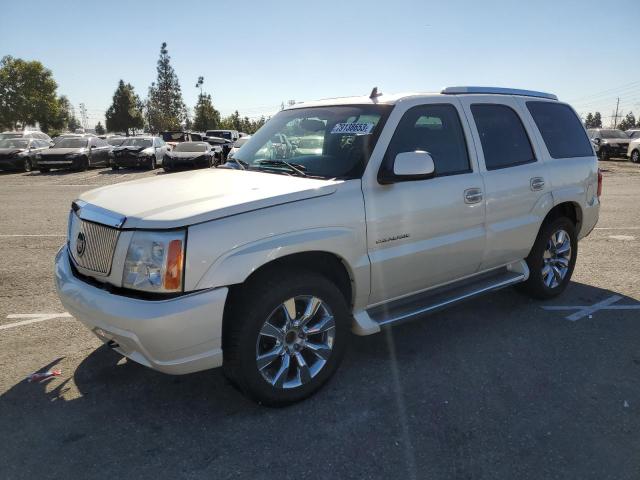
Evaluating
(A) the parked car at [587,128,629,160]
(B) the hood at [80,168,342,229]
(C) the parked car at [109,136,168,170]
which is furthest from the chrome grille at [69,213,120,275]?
(A) the parked car at [587,128,629,160]

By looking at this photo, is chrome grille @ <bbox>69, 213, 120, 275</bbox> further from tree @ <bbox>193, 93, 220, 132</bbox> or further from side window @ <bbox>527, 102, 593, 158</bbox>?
tree @ <bbox>193, 93, 220, 132</bbox>

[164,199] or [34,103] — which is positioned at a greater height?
[34,103]

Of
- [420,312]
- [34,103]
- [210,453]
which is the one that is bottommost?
[210,453]

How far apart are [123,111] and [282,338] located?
10005 cm

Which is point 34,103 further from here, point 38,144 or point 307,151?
point 307,151

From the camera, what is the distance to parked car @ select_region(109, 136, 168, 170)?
75.8ft

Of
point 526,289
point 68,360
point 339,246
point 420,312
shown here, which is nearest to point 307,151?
point 339,246

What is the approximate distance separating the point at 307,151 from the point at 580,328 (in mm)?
2814

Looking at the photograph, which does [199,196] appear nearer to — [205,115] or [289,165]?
[289,165]

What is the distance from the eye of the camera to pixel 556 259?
4.96 meters

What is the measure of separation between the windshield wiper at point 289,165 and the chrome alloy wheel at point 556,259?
2.68 metres

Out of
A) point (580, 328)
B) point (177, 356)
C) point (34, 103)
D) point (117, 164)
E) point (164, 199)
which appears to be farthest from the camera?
point (34, 103)

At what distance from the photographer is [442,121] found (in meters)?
3.90

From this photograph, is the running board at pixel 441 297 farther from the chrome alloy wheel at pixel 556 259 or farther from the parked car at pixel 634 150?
the parked car at pixel 634 150
